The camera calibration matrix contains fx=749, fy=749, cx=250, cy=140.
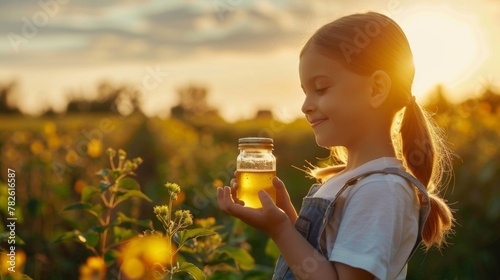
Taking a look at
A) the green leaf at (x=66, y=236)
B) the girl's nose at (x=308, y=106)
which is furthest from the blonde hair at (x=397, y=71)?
the green leaf at (x=66, y=236)

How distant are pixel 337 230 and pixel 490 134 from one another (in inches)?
126

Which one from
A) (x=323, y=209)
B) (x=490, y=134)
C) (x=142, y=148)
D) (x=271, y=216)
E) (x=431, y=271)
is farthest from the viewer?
(x=142, y=148)

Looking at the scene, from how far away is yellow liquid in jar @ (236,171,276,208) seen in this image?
191 cm

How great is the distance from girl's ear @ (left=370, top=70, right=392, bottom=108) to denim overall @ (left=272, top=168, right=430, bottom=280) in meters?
0.18

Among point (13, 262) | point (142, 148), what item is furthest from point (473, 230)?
point (142, 148)

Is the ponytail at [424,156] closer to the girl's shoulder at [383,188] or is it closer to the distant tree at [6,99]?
the girl's shoulder at [383,188]

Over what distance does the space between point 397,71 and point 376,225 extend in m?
0.44

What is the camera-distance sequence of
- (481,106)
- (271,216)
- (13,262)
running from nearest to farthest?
(271,216)
(13,262)
(481,106)

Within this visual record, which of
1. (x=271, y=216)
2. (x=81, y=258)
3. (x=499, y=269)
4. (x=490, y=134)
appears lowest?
(x=499, y=269)

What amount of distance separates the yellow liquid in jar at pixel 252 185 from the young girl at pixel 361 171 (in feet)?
0.08

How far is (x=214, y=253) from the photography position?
2529 mm

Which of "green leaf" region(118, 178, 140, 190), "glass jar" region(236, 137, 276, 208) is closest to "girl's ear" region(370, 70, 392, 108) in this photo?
"glass jar" region(236, 137, 276, 208)

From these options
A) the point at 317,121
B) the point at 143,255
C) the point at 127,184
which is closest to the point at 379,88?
the point at 317,121

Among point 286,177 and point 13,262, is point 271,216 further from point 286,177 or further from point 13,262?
point 286,177
